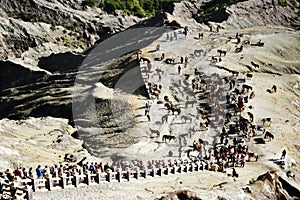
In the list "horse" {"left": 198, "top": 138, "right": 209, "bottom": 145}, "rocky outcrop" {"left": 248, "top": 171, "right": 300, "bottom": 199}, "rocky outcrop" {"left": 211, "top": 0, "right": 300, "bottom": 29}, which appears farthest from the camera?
"rocky outcrop" {"left": 211, "top": 0, "right": 300, "bottom": 29}

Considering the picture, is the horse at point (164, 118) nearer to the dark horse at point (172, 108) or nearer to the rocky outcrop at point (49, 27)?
the dark horse at point (172, 108)

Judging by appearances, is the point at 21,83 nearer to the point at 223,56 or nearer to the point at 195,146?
the point at 223,56

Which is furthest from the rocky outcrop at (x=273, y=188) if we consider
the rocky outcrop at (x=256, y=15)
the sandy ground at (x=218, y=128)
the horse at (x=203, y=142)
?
the rocky outcrop at (x=256, y=15)

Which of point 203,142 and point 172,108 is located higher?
point 172,108

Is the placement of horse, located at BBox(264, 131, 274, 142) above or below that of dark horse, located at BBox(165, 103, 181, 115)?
below

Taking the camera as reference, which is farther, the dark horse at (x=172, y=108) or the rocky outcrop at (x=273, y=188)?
the dark horse at (x=172, y=108)

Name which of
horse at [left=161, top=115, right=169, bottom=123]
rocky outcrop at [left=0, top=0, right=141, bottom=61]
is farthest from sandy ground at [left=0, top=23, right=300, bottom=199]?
rocky outcrop at [left=0, top=0, right=141, bottom=61]

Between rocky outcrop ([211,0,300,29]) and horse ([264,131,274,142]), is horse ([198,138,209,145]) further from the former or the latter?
rocky outcrop ([211,0,300,29])

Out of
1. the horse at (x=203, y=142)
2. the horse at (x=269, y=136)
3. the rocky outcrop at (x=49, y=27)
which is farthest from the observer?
the rocky outcrop at (x=49, y=27)

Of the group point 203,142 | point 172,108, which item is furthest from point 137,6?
point 203,142

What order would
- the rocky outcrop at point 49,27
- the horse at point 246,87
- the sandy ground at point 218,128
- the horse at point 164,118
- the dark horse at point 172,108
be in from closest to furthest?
the sandy ground at point 218,128
the horse at point 164,118
the dark horse at point 172,108
the horse at point 246,87
the rocky outcrop at point 49,27

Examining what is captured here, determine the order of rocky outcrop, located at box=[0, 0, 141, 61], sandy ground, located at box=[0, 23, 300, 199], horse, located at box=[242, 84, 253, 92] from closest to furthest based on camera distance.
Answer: sandy ground, located at box=[0, 23, 300, 199], horse, located at box=[242, 84, 253, 92], rocky outcrop, located at box=[0, 0, 141, 61]

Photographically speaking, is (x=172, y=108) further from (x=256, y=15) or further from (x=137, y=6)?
(x=137, y=6)

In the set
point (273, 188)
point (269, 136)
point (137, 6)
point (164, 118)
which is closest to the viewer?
point (273, 188)
